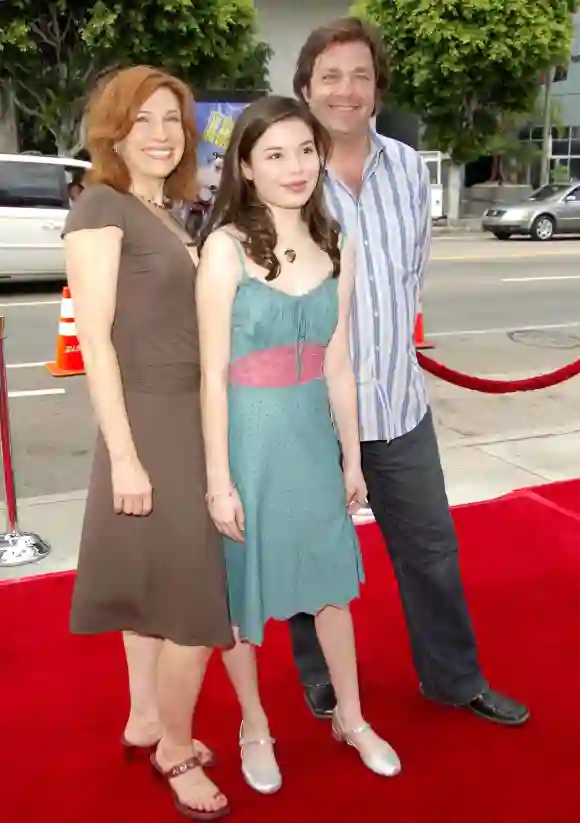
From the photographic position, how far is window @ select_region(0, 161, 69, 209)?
11.4 meters

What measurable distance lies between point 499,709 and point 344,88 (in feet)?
6.07

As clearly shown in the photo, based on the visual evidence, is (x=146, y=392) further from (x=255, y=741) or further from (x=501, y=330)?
(x=501, y=330)

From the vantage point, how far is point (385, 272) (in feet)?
8.34

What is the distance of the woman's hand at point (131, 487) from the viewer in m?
2.17

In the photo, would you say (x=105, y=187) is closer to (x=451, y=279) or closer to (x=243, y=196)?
(x=243, y=196)

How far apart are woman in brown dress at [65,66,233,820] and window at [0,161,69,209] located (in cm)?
978

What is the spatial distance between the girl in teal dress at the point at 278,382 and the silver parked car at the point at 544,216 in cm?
2001

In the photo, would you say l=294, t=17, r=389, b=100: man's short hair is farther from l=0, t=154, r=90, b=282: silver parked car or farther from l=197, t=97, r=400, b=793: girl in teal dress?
l=0, t=154, r=90, b=282: silver parked car

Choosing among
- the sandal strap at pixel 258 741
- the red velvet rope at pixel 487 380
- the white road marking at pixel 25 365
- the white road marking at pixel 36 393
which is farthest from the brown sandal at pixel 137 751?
the white road marking at pixel 25 365

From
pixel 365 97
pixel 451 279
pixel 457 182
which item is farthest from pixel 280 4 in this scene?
pixel 365 97

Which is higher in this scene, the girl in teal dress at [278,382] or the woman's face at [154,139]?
A: the woman's face at [154,139]

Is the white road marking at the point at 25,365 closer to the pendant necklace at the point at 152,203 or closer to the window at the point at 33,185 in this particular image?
the window at the point at 33,185

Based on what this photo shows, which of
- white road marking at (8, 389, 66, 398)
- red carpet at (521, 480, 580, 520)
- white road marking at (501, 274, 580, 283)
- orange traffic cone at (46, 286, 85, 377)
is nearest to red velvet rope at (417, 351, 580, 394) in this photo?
red carpet at (521, 480, 580, 520)

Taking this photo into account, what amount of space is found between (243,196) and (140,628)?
1.08 meters
